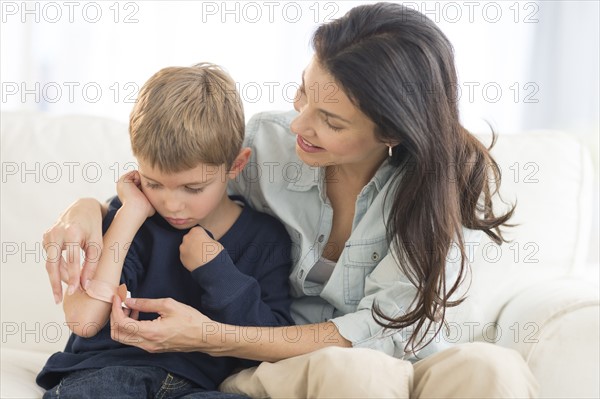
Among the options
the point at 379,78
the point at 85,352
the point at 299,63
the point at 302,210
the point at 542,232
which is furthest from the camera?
the point at 299,63

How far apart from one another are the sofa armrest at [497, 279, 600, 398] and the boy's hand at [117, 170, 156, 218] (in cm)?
77

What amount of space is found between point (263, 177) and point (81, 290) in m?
0.45

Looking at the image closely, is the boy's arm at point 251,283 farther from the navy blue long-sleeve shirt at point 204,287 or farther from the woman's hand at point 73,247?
the woman's hand at point 73,247

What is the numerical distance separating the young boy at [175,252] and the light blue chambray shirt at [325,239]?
0.08 m

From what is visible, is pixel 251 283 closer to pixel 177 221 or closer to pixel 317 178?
pixel 177 221

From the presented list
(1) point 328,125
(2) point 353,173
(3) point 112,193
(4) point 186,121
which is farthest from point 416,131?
(3) point 112,193

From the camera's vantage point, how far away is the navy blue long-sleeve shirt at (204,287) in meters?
1.50

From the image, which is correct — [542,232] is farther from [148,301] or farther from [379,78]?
[148,301]

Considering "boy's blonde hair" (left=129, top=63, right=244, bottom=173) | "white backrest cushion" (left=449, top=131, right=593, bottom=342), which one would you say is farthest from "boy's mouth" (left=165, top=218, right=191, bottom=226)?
"white backrest cushion" (left=449, top=131, right=593, bottom=342)

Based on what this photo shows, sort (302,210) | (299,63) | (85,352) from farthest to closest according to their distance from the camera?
(299,63), (302,210), (85,352)

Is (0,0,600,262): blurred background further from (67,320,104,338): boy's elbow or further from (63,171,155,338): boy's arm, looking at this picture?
(67,320,104,338): boy's elbow

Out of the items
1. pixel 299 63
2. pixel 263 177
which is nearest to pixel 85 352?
pixel 263 177

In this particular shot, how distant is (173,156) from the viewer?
4.72 feet

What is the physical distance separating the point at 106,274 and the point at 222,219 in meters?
0.27
